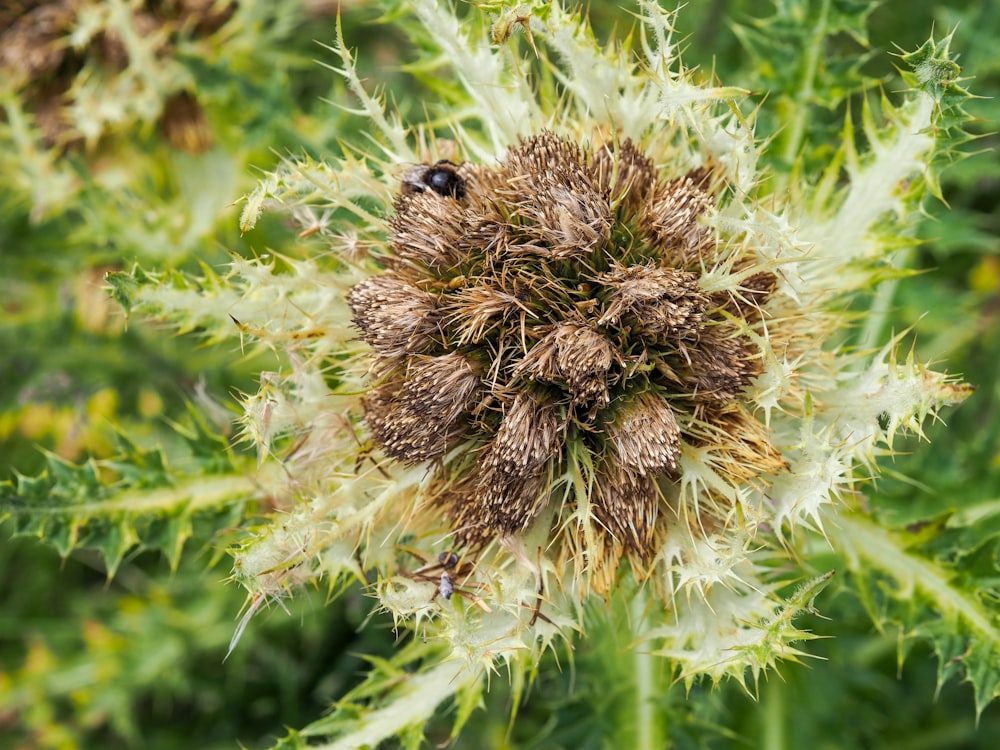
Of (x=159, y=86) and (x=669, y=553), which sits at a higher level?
(x=159, y=86)

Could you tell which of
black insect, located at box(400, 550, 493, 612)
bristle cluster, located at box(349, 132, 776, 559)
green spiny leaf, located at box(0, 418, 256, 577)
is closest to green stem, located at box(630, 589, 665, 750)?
bristle cluster, located at box(349, 132, 776, 559)

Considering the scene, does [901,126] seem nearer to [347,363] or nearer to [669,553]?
[669,553]

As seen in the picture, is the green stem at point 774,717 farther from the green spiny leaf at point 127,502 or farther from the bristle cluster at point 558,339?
the green spiny leaf at point 127,502

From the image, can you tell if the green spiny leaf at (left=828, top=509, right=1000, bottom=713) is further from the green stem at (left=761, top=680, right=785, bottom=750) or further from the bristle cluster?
the green stem at (left=761, top=680, right=785, bottom=750)

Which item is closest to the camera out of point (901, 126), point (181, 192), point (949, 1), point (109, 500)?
point (901, 126)

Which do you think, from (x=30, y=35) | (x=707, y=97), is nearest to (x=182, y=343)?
(x=30, y=35)
